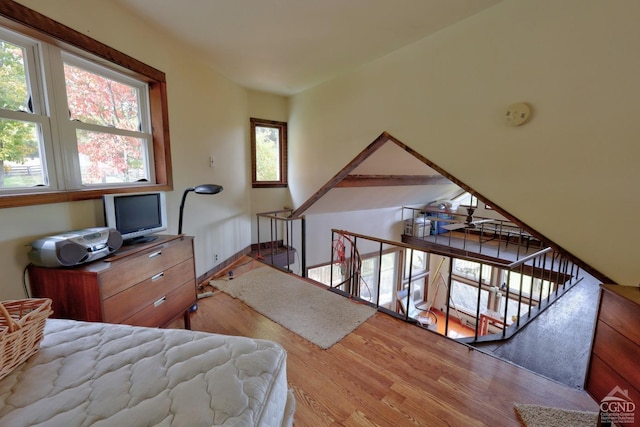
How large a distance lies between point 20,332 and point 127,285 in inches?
34.9

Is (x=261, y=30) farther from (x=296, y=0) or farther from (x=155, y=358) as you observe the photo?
(x=155, y=358)

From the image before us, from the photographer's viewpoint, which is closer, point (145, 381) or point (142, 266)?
point (145, 381)

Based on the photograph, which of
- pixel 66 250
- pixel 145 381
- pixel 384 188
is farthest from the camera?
pixel 384 188

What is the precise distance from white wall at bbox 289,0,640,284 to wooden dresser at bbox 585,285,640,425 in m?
0.24

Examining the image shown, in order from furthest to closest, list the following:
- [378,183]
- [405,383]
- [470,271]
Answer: [470,271], [378,183], [405,383]

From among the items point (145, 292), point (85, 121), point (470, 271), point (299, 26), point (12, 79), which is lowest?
point (470, 271)

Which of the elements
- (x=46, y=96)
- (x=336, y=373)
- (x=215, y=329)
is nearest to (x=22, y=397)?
(x=336, y=373)

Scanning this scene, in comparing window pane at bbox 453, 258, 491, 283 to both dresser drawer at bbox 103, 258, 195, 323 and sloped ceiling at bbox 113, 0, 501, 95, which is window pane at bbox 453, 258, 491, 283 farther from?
dresser drawer at bbox 103, 258, 195, 323

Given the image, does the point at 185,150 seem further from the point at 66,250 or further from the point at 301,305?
the point at 301,305

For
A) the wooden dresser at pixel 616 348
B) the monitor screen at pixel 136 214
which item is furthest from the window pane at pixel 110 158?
the wooden dresser at pixel 616 348

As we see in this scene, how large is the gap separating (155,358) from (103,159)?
204 centimetres

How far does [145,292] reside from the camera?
69.8 inches

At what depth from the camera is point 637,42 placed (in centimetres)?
143

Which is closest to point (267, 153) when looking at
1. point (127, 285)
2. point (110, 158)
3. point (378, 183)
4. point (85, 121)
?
point (378, 183)
